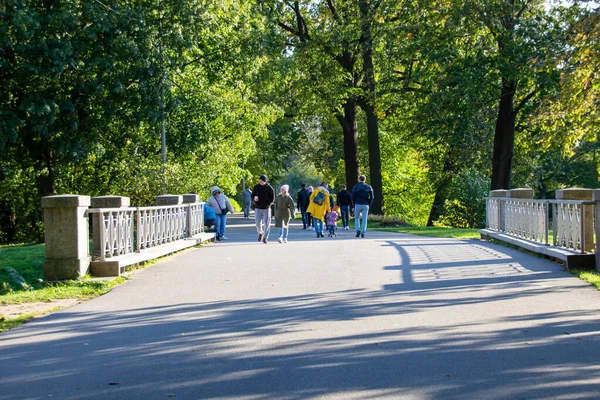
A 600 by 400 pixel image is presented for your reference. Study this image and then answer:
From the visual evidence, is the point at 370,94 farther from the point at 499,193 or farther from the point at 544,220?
the point at 544,220

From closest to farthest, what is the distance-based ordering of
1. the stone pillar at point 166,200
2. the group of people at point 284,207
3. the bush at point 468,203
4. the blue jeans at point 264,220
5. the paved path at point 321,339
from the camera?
1. the paved path at point 321,339
2. the stone pillar at point 166,200
3. the group of people at point 284,207
4. the blue jeans at point 264,220
5. the bush at point 468,203

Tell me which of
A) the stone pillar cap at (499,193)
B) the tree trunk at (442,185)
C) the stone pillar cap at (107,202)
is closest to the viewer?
the stone pillar cap at (107,202)

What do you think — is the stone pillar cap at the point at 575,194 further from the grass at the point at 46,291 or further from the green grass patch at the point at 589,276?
the grass at the point at 46,291

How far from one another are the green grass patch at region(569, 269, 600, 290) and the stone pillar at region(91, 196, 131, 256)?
7.38 m

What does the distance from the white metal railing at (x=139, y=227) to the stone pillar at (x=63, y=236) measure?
516 millimetres

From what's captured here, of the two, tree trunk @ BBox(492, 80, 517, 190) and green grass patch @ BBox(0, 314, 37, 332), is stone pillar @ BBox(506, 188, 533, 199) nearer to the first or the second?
green grass patch @ BBox(0, 314, 37, 332)

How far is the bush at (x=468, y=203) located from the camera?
115ft

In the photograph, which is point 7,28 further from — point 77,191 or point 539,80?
point 539,80

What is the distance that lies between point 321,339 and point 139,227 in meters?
8.73

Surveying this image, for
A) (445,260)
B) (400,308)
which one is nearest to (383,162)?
(445,260)

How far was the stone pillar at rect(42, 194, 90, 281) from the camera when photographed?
40.3 ft

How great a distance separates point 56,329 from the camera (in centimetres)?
825

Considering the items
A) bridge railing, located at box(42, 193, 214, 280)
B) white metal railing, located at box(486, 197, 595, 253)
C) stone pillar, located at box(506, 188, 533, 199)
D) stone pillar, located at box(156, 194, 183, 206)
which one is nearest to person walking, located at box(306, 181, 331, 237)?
white metal railing, located at box(486, 197, 595, 253)

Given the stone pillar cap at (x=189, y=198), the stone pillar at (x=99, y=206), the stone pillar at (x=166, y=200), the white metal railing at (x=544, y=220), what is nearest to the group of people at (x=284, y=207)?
the stone pillar cap at (x=189, y=198)
